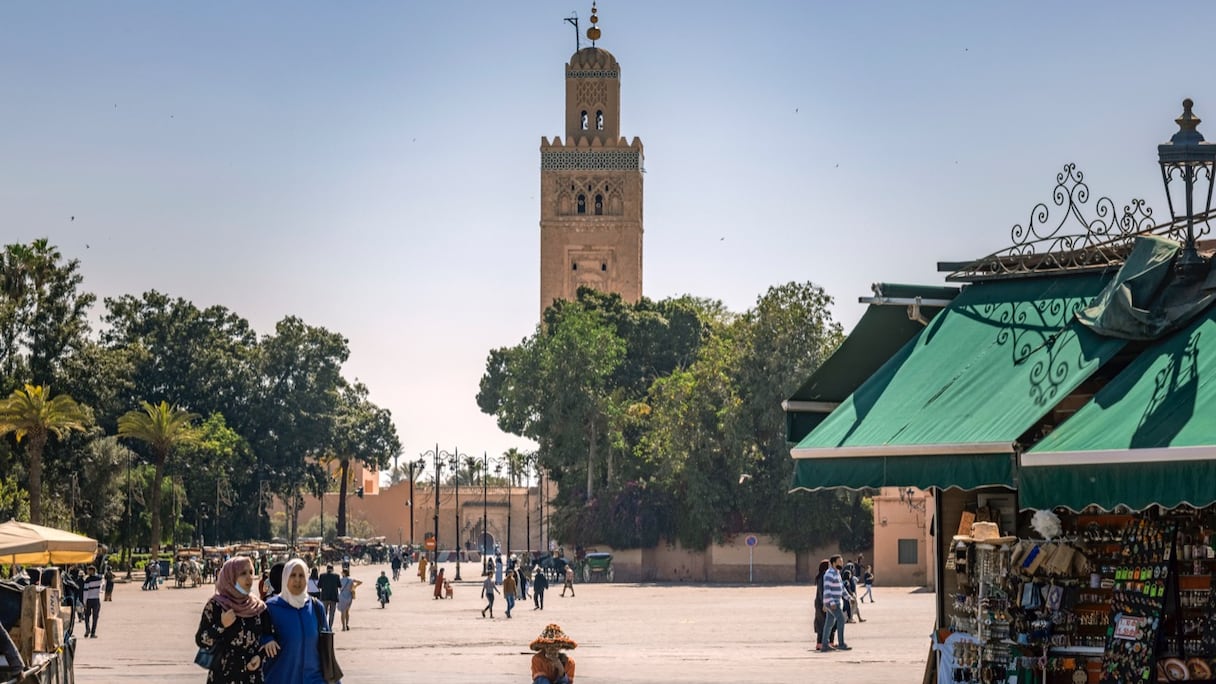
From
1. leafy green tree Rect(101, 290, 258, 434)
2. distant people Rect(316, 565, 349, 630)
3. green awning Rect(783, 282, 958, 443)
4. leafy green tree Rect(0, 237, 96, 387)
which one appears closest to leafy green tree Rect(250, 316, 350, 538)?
leafy green tree Rect(101, 290, 258, 434)

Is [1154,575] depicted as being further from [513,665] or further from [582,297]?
[582,297]

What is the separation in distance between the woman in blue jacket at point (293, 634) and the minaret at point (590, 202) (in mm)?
95285


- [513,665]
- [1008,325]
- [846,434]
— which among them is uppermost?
[1008,325]

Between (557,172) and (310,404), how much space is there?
825 inches

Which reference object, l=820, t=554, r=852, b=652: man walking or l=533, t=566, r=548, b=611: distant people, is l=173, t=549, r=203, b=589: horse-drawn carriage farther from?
l=820, t=554, r=852, b=652: man walking

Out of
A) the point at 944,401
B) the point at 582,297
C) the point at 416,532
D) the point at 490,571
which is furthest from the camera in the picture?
the point at 416,532

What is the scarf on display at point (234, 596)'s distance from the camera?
11242 millimetres

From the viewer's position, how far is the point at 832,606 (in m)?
26.9

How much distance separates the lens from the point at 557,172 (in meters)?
108

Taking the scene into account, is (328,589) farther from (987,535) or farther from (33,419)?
(33,419)

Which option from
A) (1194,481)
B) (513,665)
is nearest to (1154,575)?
(1194,481)

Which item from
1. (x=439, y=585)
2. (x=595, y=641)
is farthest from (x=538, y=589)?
(x=595, y=641)

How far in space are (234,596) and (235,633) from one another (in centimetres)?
24

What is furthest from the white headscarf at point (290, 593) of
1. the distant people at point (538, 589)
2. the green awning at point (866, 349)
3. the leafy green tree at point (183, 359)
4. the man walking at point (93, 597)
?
the leafy green tree at point (183, 359)
